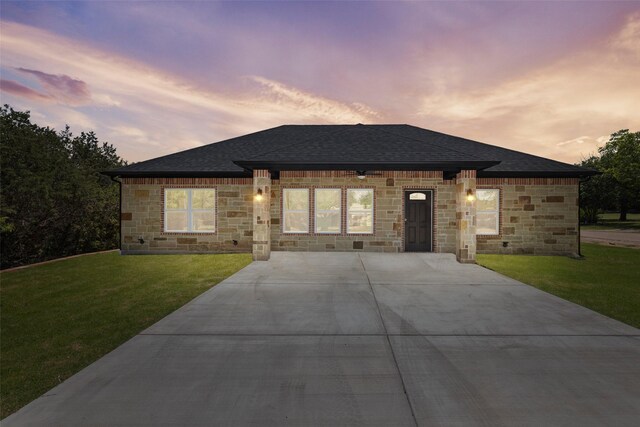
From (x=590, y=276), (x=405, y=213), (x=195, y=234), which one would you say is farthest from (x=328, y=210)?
(x=590, y=276)

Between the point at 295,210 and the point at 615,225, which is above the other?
the point at 295,210

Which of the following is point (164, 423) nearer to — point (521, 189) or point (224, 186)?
point (224, 186)

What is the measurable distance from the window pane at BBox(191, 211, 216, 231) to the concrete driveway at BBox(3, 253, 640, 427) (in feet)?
22.7

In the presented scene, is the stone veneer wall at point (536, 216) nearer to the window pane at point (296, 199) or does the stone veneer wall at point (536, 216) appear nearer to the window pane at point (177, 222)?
the window pane at point (296, 199)

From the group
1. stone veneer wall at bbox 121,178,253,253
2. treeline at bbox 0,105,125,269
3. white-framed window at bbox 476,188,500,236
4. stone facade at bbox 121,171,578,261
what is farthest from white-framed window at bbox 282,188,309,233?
treeline at bbox 0,105,125,269

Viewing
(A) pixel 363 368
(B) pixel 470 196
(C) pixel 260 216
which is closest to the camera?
(A) pixel 363 368

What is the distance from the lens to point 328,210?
1219 centimetres

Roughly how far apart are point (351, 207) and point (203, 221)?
20.3ft

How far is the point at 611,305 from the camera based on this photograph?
18.9 ft

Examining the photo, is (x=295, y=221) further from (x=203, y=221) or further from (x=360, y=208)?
(x=203, y=221)

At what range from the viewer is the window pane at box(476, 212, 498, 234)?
12.2 metres

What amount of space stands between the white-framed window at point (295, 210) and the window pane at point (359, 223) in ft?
5.89

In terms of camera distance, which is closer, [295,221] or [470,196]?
[470,196]

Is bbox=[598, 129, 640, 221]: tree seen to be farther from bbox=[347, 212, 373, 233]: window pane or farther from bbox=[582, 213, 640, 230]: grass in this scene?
bbox=[347, 212, 373, 233]: window pane
